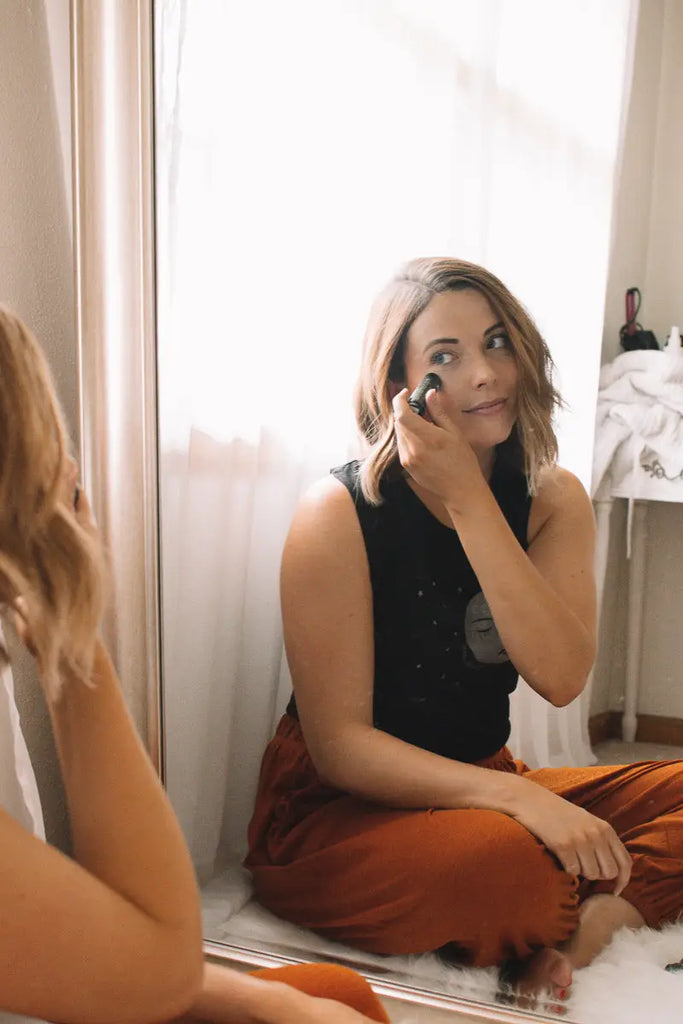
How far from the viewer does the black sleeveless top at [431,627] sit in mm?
930

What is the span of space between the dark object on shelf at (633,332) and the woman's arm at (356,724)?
30 cm

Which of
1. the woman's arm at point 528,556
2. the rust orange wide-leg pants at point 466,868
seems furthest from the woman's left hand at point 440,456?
the rust orange wide-leg pants at point 466,868

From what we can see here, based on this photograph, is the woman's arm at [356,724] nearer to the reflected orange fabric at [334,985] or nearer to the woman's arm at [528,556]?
the woman's arm at [528,556]

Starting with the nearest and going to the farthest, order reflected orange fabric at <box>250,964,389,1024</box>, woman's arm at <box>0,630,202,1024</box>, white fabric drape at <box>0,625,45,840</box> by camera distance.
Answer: woman's arm at <box>0,630,202,1024</box> → reflected orange fabric at <box>250,964,389,1024</box> → white fabric drape at <box>0,625,45,840</box>

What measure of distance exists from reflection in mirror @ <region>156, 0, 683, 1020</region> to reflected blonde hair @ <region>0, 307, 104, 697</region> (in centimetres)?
37

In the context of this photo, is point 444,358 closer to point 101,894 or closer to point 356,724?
point 356,724

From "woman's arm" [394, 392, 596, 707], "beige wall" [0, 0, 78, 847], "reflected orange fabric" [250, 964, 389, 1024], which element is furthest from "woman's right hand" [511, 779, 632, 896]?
"beige wall" [0, 0, 78, 847]

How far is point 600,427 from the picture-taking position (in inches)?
38.1

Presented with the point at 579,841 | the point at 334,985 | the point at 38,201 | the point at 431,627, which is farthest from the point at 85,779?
the point at 38,201

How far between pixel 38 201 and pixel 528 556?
1.90 feet

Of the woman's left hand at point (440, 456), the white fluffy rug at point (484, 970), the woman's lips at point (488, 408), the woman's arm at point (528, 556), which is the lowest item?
the white fluffy rug at point (484, 970)

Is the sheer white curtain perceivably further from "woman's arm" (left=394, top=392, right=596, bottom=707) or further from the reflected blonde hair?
the reflected blonde hair

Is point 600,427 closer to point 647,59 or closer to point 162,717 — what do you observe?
point 647,59

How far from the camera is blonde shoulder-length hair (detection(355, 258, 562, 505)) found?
0.95 m
